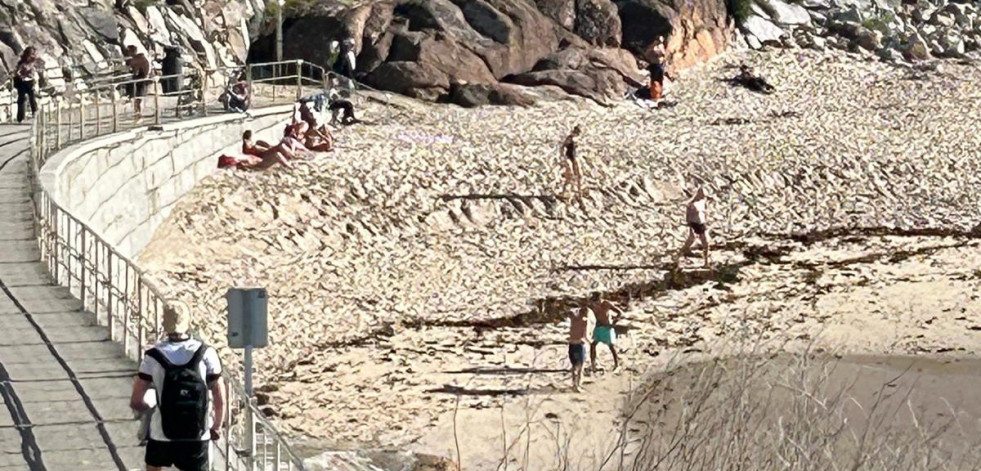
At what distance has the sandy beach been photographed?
55.5ft

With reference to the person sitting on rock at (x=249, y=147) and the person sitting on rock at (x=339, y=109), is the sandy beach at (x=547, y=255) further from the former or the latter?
the person sitting on rock at (x=249, y=147)

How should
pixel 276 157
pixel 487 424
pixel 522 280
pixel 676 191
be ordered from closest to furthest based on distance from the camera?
1. pixel 487 424
2. pixel 522 280
3. pixel 276 157
4. pixel 676 191

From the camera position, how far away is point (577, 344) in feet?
54.9

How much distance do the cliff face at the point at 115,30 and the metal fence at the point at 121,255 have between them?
3.38 feet

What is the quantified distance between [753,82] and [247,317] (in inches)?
989

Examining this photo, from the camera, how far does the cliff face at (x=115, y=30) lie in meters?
25.7

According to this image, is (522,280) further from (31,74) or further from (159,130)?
(31,74)

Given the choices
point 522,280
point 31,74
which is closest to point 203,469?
point 522,280

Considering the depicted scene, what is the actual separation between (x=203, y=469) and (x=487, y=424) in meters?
7.78

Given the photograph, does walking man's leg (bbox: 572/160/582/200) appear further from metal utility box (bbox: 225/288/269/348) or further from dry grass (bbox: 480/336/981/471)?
metal utility box (bbox: 225/288/269/348)

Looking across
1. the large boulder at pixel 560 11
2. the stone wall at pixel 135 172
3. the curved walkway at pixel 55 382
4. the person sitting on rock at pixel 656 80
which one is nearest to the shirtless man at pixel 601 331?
the stone wall at pixel 135 172

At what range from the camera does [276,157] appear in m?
24.0

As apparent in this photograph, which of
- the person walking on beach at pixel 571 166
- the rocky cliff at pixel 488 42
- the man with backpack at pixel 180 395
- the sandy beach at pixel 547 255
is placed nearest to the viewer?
the man with backpack at pixel 180 395

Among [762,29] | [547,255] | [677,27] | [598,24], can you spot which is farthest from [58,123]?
[762,29]
